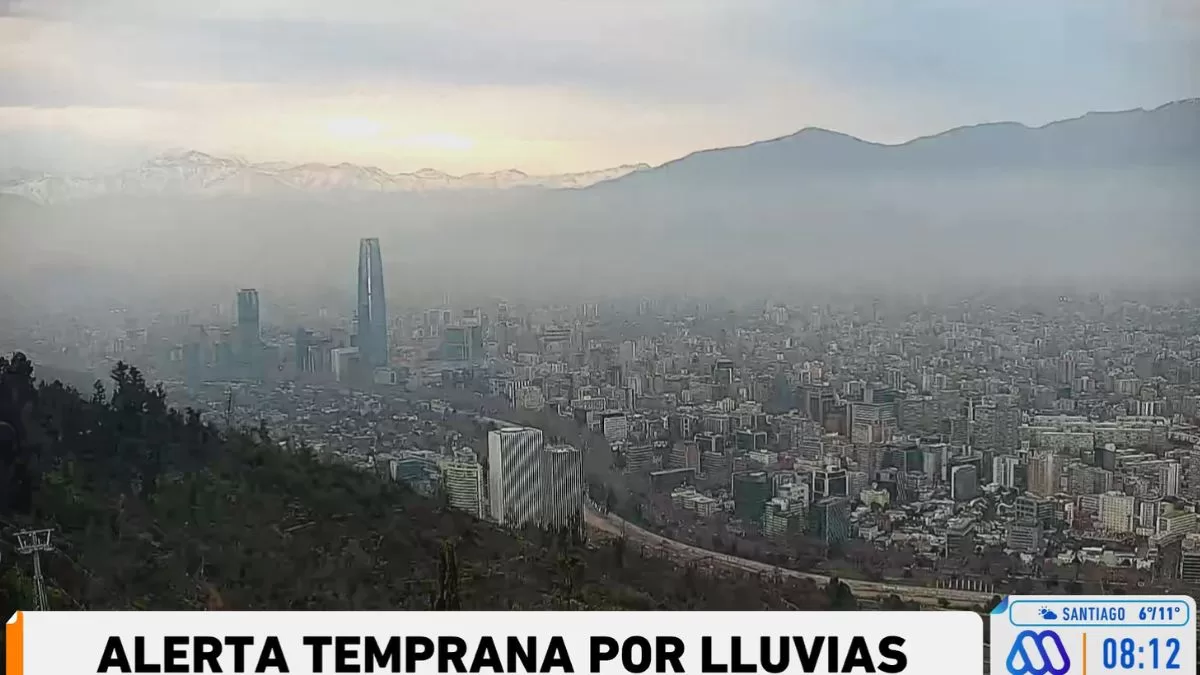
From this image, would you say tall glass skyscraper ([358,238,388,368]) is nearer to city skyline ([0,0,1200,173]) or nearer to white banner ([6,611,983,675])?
city skyline ([0,0,1200,173])

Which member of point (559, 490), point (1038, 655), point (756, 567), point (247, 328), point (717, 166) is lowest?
point (1038, 655)

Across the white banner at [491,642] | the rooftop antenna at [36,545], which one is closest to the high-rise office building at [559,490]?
the white banner at [491,642]

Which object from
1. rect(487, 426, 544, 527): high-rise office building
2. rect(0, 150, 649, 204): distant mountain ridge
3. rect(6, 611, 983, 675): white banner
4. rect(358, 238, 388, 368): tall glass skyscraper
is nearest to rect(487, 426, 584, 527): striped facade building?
rect(487, 426, 544, 527): high-rise office building

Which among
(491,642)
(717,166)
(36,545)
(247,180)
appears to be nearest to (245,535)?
(36,545)

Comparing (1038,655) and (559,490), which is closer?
(1038,655)

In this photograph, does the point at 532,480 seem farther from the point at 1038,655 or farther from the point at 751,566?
the point at 1038,655

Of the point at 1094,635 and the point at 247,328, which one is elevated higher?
the point at 247,328
